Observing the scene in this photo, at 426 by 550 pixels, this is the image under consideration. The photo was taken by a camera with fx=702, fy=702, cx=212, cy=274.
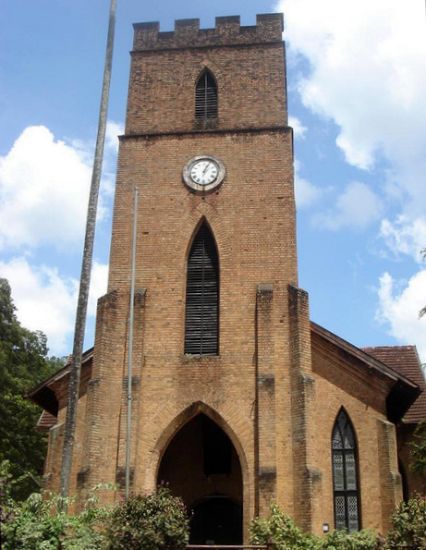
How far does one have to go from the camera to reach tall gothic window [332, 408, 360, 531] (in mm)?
19328

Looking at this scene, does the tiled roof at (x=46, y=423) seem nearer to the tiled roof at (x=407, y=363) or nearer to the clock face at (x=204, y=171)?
the clock face at (x=204, y=171)

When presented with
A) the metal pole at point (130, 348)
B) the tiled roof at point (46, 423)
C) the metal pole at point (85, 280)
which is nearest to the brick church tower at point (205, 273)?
the metal pole at point (130, 348)

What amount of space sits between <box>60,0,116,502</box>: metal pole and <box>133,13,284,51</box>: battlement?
6.67 meters

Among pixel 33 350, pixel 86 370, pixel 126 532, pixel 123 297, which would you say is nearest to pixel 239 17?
pixel 123 297

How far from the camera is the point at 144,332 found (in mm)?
20766

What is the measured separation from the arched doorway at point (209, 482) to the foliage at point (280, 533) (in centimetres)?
465

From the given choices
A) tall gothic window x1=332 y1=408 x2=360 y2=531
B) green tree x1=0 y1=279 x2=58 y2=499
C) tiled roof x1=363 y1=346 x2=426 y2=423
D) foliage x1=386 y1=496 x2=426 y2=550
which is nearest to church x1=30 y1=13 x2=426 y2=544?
tall gothic window x1=332 y1=408 x2=360 y2=531

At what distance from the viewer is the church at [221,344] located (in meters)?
19.1

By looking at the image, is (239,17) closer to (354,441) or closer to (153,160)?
(153,160)

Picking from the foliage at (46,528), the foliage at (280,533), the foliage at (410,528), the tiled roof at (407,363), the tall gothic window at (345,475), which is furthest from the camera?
the tiled roof at (407,363)

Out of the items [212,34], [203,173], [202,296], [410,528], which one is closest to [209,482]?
[202,296]

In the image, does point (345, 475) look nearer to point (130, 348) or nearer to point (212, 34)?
point (130, 348)

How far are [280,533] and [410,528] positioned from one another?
3212mm

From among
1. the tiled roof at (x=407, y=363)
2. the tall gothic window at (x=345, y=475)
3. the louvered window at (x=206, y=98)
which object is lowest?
the tall gothic window at (x=345, y=475)
